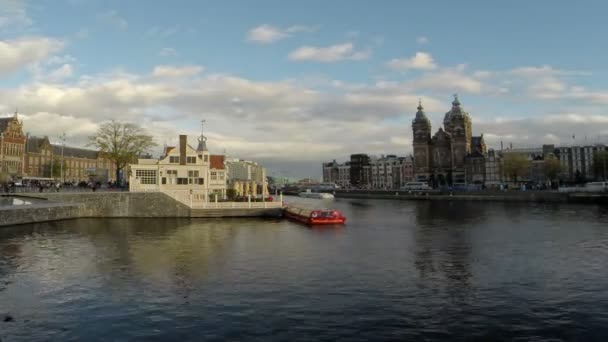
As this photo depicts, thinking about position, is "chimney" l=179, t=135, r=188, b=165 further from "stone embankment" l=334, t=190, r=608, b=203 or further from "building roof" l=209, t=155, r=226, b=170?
"stone embankment" l=334, t=190, r=608, b=203

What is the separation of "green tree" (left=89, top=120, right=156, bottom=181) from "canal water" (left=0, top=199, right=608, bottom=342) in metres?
50.5

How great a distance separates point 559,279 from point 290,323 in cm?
1799

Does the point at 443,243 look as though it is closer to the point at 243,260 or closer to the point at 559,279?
the point at 559,279

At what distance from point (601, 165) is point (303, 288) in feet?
560

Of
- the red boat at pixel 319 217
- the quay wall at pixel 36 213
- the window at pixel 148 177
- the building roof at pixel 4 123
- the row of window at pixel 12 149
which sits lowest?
the red boat at pixel 319 217

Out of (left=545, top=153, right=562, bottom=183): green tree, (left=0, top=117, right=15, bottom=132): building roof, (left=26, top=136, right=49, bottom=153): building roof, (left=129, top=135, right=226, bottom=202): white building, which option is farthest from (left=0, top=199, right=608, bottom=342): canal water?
(left=545, top=153, right=562, bottom=183): green tree

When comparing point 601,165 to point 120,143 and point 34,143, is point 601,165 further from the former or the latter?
point 34,143

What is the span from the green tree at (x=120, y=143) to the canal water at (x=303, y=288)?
50.5 m

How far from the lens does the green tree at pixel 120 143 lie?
94250mm

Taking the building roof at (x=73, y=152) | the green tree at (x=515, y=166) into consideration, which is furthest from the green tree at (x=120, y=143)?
the green tree at (x=515, y=166)

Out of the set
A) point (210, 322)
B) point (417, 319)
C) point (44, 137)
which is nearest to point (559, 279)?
point (417, 319)

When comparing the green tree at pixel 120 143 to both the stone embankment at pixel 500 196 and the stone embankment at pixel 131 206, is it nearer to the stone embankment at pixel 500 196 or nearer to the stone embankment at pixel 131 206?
the stone embankment at pixel 131 206

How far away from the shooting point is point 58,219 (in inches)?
2579

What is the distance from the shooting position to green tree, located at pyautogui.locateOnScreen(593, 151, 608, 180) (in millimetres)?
152113
